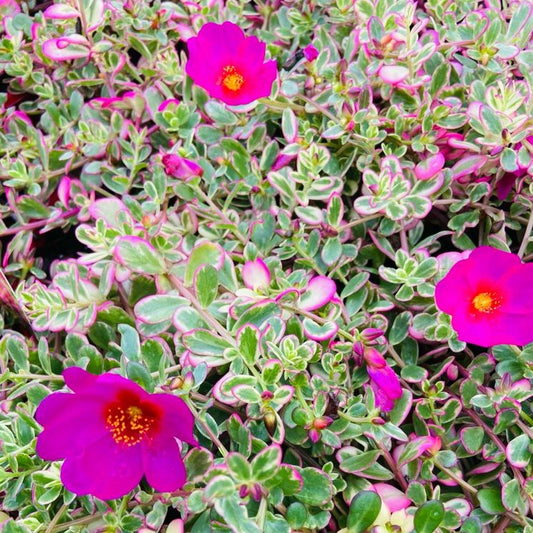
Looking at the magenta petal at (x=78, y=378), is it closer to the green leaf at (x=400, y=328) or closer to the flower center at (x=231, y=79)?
the green leaf at (x=400, y=328)

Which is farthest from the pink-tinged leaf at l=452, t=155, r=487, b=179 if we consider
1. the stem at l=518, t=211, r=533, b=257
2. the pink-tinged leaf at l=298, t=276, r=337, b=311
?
the pink-tinged leaf at l=298, t=276, r=337, b=311

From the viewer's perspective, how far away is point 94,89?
1.54 m

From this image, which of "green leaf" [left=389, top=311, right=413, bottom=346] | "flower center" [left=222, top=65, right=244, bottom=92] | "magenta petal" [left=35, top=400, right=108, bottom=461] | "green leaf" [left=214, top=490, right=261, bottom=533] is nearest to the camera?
"green leaf" [left=214, top=490, right=261, bottom=533]

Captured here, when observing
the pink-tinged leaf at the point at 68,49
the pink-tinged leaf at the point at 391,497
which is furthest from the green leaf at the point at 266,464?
the pink-tinged leaf at the point at 68,49

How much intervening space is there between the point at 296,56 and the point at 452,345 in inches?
32.3

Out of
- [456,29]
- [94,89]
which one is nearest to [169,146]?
[94,89]

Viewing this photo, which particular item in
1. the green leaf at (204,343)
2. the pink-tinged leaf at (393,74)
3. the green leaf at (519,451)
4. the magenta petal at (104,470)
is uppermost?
the pink-tinged leaf at (393,74)

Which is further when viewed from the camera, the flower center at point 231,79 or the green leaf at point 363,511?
the flower center at point 231,79

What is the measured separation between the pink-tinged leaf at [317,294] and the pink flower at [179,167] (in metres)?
0.34

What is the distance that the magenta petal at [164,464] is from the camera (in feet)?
2.76

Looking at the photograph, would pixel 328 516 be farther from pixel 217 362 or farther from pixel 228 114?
pixel 228 114

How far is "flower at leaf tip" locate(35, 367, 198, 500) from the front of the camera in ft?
2.76

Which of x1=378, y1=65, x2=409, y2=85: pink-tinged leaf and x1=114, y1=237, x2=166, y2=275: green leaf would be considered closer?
x1=114, y1=237, x2=166, y2=275: green leaf

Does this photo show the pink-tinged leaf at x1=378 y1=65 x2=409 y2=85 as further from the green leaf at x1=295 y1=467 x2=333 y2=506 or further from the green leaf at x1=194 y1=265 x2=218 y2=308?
the green leaf at x1=295 y1=467 x2=333 y2=506
